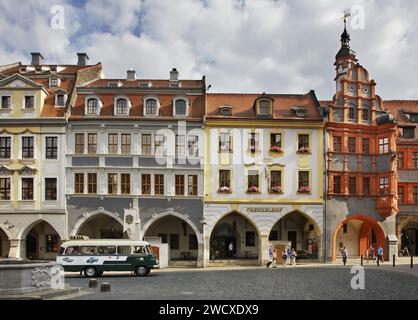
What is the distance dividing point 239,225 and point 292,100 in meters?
11.2

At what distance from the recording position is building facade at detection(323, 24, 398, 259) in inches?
1583

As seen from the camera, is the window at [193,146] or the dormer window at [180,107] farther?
the dormer window at [180,107]

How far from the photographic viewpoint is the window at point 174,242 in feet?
141

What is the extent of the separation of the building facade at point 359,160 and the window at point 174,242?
39.6 feet

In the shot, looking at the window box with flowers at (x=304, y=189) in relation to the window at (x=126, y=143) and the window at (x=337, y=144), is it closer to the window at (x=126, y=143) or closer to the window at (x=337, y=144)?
the window at (x=337, y=144)

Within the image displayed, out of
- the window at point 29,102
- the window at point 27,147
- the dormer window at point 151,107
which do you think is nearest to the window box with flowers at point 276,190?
the dormer window at point 151,107

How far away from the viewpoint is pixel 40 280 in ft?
68.3

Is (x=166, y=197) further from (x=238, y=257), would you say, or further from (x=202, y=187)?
(x=238, y=257)

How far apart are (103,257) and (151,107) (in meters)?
14.0

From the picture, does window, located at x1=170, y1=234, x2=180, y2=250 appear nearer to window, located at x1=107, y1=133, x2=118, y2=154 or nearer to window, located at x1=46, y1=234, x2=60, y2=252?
window, located at x1=107, y1=133, x2=118, y2=154

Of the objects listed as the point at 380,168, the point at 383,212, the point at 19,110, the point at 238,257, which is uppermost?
the point at 19,110
